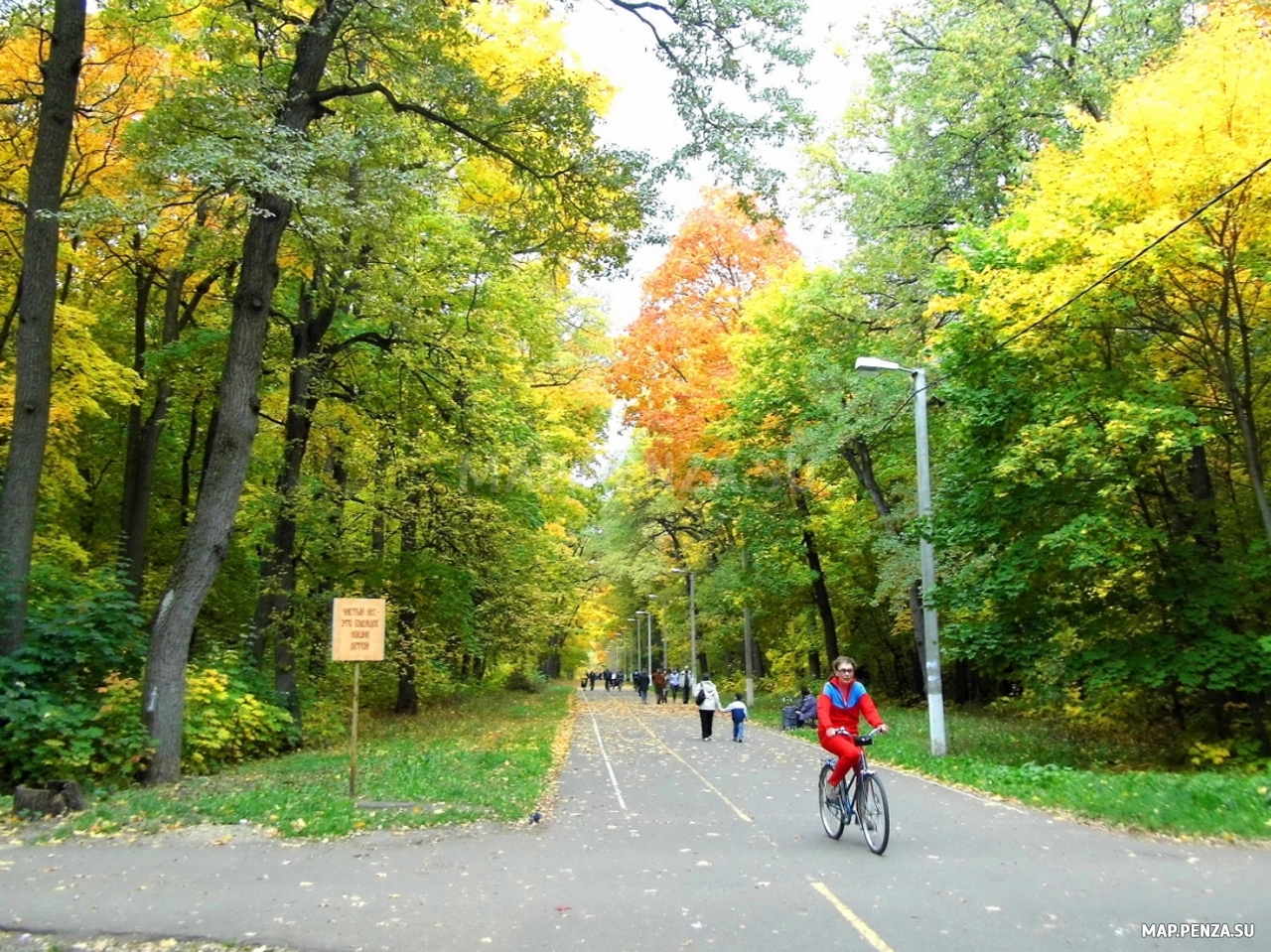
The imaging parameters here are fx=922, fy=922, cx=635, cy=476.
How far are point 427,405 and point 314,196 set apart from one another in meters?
8.32

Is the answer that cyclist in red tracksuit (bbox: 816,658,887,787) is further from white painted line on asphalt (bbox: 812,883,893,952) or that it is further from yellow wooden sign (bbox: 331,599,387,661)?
yellow wooden sign (bbox: 331,599,387,661)

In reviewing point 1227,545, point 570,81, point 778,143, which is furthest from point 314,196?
point 1227,545

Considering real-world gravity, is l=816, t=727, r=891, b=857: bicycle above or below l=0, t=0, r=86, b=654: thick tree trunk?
below

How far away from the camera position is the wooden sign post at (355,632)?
1098 cm

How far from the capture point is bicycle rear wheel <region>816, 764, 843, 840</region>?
8.75 meters

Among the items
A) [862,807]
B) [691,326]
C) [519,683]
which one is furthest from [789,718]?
[519,683]

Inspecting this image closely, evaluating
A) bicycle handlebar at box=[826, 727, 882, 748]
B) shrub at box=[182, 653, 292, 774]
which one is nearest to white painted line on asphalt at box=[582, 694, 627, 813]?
bicycle handlebar at box=[826, 727, 882, 748]

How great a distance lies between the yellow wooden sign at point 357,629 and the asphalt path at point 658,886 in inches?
104

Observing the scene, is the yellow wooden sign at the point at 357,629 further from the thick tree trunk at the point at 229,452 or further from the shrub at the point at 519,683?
the shrub at the point at 519,683

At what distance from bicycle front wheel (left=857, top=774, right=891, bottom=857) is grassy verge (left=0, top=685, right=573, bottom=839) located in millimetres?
3870

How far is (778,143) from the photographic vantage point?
12133 millimetres

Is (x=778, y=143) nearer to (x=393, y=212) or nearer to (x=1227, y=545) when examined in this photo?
(x=393, y=212)

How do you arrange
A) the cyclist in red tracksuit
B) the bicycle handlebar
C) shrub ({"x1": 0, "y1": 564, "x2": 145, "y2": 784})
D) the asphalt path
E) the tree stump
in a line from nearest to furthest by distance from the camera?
1. the asphalt path
2. the bicycle handlebar
3. the cyclist in red tracksuit
4. the tree stump
5. shrub ({"x1": 0, "y1": 564, "x2": 145, "y2": 784})

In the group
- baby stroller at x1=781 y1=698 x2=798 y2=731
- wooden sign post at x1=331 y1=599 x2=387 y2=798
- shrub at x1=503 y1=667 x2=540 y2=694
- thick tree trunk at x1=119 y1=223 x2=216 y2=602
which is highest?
thick tree trunk at x1=119 y1=223 x2=216 y2=602
